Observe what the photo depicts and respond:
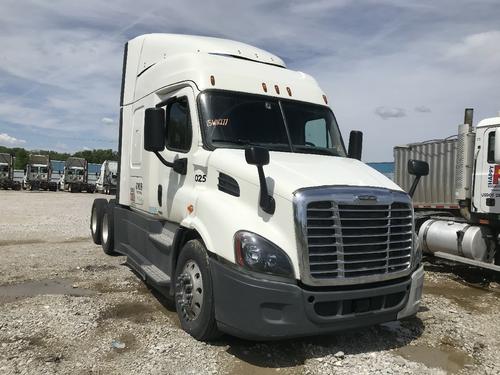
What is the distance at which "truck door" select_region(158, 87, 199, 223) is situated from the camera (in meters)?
5.52

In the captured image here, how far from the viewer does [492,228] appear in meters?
9.16

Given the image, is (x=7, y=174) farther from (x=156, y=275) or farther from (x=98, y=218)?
(x=156, y=275)

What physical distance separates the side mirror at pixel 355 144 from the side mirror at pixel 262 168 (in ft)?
7.34

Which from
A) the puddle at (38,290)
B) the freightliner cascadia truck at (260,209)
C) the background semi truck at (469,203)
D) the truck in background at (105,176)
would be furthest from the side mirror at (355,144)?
the truck in background at (105,176)

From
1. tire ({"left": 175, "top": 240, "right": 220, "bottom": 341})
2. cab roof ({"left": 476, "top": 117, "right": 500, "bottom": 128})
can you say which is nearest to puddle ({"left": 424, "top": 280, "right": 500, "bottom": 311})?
cab roof ({"left": 476, "top": 117, "right": 500, "bottom": 128})

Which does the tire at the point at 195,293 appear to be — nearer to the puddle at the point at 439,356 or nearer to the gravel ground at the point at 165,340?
the gravel ground at the point at 165,340

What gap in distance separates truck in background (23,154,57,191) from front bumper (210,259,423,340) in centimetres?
4485

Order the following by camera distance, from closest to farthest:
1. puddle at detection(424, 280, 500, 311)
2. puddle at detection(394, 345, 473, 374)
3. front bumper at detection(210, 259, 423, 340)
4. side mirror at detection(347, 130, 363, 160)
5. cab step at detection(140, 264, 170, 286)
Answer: front bumper at detection(210, 259, 423, 340) < puddle at detection(394, 345, 473, 374) < cab step at detection(140, 264, 170, 286) < side mirror at detection(347, 130, 363, 160) < puddle at detection(424, 280, 500, 311)

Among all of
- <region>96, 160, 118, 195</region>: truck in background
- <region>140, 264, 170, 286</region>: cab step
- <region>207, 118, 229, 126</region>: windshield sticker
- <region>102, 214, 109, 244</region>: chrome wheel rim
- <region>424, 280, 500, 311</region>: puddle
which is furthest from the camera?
<region>96, 160, 118, 195</region>: truck in background

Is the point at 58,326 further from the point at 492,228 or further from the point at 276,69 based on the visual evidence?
the point at 492,228

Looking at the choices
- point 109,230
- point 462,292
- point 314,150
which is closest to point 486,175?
point 462,292

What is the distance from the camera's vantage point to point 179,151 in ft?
19.1

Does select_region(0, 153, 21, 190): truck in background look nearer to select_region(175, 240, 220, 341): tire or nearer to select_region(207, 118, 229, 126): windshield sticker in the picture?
select_region(207, 118, 229, 126): windshield sticker

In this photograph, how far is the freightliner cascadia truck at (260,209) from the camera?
4246mm
